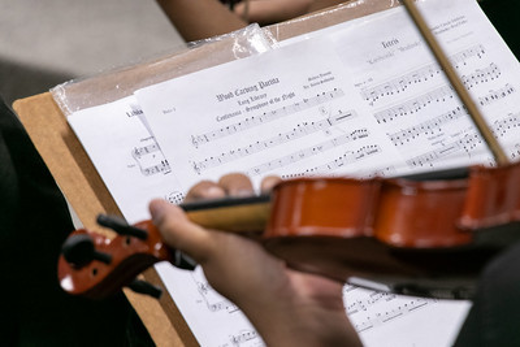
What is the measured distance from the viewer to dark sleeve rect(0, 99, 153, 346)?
2.76 ft

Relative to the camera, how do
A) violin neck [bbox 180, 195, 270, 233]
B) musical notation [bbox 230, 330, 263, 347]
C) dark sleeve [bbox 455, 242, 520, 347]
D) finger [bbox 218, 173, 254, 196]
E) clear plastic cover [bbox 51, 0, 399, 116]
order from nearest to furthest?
dark sleeve [bbox 455, 242, 520, 347] < violin neck [bbox 180, 195, 270, 233] < finger [bbox 218, 173, 254, 196] < musical notation [bbox 230, 330, 263, 347] < clear plastic cover [bbox 51, 0, 399, 116]

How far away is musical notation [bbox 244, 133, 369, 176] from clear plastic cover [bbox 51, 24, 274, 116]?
169mm

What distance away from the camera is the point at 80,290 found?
2.18 ft

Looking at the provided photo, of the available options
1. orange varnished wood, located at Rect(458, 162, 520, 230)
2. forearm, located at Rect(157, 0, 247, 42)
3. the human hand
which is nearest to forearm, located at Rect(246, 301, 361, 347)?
the human hand

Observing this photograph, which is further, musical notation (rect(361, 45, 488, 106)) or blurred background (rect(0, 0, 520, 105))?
blurred background (rect(0, 0, 520, 105))

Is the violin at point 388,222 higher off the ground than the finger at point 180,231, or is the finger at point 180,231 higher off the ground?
the finger at point 180,231

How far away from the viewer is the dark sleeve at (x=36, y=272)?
84 centimetres

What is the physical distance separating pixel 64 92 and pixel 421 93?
0.49m

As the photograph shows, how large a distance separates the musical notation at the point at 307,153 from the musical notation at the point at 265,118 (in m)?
0.06

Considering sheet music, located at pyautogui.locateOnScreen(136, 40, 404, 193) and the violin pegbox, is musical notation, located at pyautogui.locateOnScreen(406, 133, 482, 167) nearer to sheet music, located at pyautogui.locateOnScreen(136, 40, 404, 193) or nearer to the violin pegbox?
sheet music, located at pyautogui.locateOnScreen(136, 40, 404, 193)

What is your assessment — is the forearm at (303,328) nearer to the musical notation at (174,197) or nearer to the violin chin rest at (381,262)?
the violin chin rest at (381,262)

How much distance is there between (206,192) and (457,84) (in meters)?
0.48

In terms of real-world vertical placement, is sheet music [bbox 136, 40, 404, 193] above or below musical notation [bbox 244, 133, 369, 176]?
above

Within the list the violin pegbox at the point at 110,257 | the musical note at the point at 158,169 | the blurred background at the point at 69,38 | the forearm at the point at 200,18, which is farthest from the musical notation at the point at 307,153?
the blurred background at the point at 69,38
